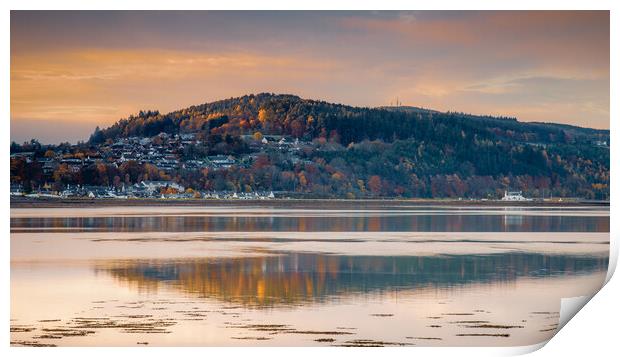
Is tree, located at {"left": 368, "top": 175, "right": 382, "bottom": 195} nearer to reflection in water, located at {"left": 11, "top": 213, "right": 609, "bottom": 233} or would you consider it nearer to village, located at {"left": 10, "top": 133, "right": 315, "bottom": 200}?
village, located at {"left": 10, "top": 133, "right": 315, "bottom": 200}

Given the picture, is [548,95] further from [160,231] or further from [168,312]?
[168,312]

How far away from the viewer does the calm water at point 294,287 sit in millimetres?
11117

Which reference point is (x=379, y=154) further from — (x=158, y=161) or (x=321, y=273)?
(x=321, y=273)

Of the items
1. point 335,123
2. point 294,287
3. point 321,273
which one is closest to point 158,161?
point 335,123

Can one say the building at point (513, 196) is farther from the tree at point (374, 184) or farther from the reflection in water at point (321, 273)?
the reflection in water at point (321, 273)

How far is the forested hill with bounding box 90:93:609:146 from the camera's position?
37062mm

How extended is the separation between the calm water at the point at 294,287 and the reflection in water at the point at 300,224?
1.92 metres

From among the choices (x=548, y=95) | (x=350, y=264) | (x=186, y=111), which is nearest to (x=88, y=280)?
(x=350, y=264)

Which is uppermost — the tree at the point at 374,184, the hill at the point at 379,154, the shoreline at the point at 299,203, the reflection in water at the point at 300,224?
the hill at the point at 379,154

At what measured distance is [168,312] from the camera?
1188cm

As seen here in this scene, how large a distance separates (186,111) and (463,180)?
48.2 feet

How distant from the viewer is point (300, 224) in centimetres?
2655
